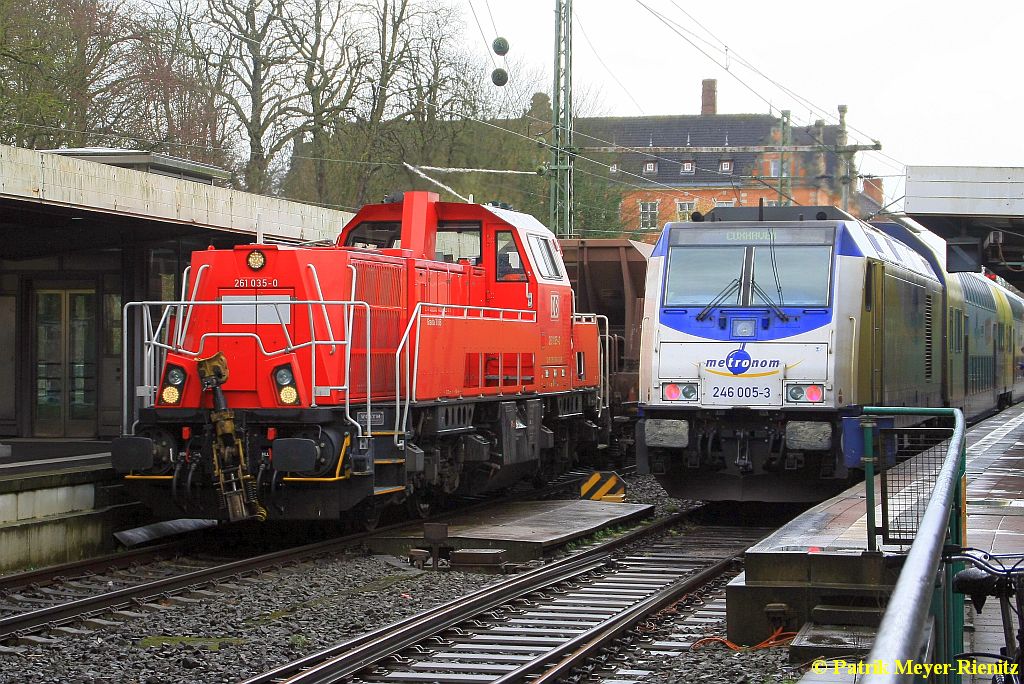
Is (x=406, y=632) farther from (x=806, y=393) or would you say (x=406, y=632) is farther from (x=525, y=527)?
(x=806, y=393)

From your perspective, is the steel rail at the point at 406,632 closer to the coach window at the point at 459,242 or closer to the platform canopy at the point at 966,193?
the coach window at the point at 459,242

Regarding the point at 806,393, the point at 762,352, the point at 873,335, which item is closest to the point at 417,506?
the point at 762,352

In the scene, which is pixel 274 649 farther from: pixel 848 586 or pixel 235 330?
pixel 235 330

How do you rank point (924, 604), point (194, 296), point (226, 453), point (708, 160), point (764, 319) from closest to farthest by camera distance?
point (924, 604) < point (226, 453) < point (194, 296) < point (764, 319) < point (708, 160)

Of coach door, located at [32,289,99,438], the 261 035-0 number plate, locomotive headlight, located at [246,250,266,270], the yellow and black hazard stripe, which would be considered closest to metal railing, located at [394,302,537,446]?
locomotive headlight, located at [246,250,266,270]

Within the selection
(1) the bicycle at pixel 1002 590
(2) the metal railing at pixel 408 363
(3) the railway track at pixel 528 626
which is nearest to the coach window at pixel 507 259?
(2) the metal railing at pixel 408 363

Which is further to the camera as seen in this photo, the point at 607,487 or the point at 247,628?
the point at 607,487

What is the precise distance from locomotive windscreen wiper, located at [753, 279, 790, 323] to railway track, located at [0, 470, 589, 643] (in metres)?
4.89

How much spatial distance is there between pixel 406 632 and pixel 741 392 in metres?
5.73

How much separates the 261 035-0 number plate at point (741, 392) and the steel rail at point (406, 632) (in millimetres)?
2260

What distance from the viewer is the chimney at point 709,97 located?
80625 mm

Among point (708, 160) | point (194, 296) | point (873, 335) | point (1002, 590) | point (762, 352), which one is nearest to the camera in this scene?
point (1002, 590)

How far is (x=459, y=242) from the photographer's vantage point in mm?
17672

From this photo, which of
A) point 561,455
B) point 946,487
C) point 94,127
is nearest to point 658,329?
point 561,455
